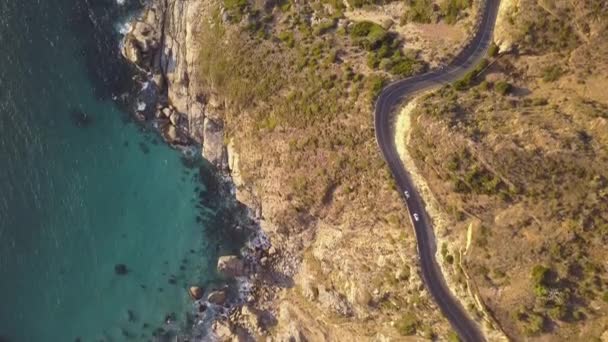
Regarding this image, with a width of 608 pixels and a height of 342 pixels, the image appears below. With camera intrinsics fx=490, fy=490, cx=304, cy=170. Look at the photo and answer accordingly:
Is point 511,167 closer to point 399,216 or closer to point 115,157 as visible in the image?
point 399,216

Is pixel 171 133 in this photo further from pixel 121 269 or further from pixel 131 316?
pixel 131 316

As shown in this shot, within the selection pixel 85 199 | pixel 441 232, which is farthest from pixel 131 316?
pixel 441 232

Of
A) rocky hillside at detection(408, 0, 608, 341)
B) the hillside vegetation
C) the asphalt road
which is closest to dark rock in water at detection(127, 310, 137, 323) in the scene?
the hillside vegetation

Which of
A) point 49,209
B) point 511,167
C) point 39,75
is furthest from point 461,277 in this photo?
point 39,75

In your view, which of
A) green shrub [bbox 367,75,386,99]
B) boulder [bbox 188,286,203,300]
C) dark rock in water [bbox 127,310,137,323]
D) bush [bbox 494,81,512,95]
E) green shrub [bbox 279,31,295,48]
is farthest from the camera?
dark rock in water [bbox 127,310,137,323]

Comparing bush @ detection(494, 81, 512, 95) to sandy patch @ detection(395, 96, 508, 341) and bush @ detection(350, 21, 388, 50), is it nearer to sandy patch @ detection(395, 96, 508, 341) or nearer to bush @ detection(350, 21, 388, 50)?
sandy patch @ detection(395, 96, 508, 341)

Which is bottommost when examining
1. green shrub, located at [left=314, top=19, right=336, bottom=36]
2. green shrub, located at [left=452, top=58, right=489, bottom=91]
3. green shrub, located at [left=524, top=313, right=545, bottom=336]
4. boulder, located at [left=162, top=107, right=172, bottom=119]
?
green shrub, located at [left=524, top=313, right=545, bottom=336]
